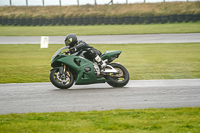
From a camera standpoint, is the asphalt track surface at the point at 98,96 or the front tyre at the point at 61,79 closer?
the asphalt track surface at the point at 98,96

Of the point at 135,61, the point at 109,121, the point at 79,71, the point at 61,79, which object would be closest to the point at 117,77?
the point at 79,71

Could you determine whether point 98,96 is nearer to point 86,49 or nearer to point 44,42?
point 86,49

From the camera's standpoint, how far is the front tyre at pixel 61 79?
31.5 ft

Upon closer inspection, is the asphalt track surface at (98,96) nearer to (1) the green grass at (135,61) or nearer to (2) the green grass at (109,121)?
(2) the green grass at (109,121)

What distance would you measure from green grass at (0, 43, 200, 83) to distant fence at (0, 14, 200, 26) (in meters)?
16.7

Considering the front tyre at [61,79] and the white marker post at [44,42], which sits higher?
the front tyre at [61,79]

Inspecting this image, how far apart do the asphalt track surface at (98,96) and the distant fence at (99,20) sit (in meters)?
30.4

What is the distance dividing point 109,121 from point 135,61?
11.2m

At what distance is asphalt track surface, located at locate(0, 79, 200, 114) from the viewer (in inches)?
295

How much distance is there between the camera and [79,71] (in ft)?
31.9

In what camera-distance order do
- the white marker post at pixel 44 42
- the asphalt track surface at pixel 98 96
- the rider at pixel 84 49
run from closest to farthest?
the asphalt track surface at pixel 98 96, the rider at pixel 84 49, the white marker post at pixel 44 42

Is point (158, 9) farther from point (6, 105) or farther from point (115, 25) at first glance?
point (6, 105)

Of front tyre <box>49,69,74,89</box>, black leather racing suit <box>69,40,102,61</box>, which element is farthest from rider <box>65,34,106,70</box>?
front tyre <box>49,69,74,89</box>

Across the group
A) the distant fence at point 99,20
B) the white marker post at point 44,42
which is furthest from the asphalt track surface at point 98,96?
the distant fence at point 99,20
